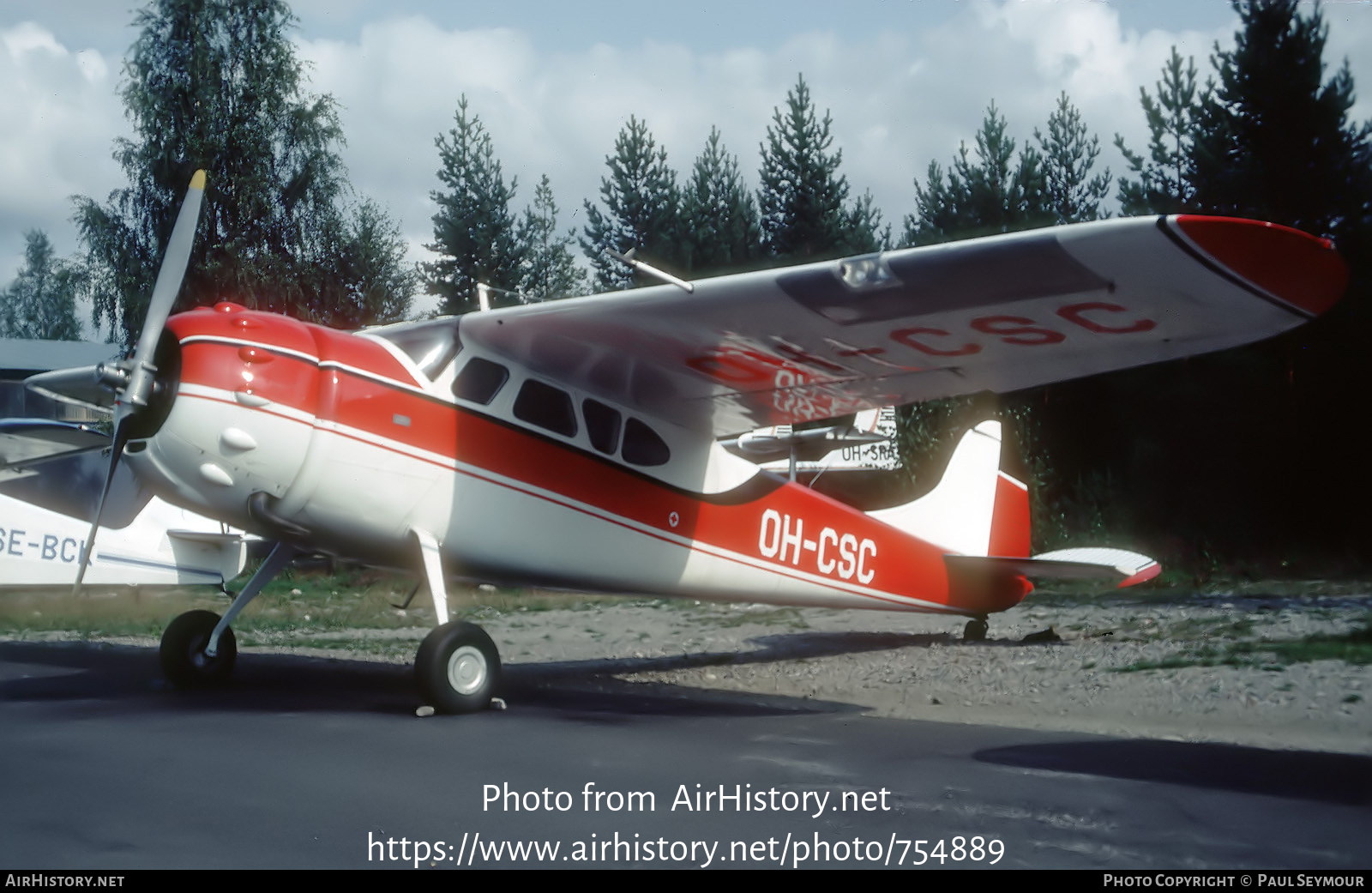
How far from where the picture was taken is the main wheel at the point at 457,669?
6.87 meters

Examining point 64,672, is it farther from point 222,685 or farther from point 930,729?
point 930,729

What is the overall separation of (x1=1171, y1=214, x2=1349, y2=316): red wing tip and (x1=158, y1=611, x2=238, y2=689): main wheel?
6606 millimetres

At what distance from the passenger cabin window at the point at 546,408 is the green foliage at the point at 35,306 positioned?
7087 centimetres

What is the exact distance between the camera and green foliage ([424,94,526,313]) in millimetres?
36281

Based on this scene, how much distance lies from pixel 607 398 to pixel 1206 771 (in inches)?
183

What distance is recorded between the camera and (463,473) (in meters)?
7.53

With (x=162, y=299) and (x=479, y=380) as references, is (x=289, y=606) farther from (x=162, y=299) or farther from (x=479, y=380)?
(x=162, y=299)

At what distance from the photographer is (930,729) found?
661 cm

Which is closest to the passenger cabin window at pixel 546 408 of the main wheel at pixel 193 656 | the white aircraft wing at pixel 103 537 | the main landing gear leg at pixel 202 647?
the main landing gear leg at pixel 202 647

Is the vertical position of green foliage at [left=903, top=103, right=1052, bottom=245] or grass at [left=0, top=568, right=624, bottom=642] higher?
green foliage at [left=903, top=103, right=1052, bottom=245]

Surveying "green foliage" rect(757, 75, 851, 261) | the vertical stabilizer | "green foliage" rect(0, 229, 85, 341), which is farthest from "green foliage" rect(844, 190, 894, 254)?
"green foliage" rect(0, 229, 85, 341)

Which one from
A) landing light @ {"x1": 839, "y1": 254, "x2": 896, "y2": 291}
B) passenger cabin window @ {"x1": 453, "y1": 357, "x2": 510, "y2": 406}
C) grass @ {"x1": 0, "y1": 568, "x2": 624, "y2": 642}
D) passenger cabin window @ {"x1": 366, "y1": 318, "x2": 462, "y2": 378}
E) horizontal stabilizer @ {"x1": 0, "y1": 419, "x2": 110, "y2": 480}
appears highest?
landing light @ {"x1": 839, "y1": 254, "x2": 896, "y2": 291}

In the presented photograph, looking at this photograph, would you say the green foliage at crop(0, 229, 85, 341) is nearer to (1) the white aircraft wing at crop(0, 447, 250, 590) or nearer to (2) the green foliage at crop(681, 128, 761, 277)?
(2) the green foliage at crop(681, 128, 761, 277)
